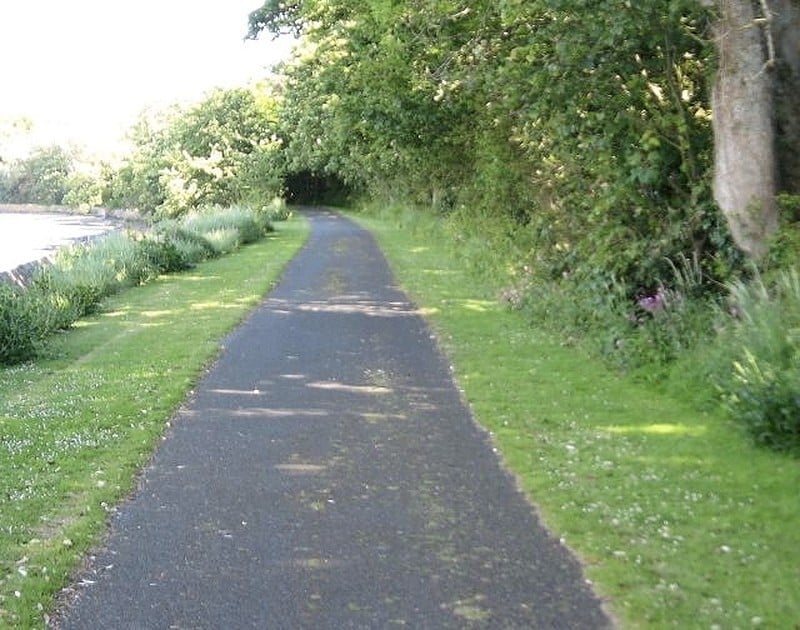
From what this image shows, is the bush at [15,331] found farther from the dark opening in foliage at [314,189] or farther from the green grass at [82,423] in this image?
the dark opening in foliage at [314,189]

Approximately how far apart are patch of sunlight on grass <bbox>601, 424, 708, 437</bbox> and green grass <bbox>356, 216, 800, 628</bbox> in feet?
0.06

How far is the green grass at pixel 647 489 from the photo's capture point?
495 cm

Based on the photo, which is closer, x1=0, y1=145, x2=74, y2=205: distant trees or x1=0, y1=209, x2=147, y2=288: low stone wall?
x1=0, y1=209, x2=147, y2=288: low stone wall

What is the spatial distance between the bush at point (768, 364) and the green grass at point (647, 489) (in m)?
0.20

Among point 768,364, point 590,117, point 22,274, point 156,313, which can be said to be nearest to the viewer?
point 768,364

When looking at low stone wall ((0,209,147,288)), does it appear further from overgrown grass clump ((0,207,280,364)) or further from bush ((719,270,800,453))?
bush ((719,270,800,453))

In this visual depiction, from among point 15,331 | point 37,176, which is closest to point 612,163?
point 15,331

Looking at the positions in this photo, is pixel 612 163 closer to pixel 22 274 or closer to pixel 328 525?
pixel 328 525

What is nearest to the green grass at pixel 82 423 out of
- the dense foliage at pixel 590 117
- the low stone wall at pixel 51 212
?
the low stone wall at pixel 51 212

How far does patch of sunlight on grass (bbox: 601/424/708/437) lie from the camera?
8172 mm

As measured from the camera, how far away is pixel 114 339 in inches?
562

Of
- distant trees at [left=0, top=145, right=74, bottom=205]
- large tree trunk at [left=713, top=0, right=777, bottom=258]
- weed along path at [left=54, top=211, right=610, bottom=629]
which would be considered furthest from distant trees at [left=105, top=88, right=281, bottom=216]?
large tree trunk at [left=713, top=0, right=777, bottom=258]

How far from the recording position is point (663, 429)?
8320 mm

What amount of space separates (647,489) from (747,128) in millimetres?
4734
